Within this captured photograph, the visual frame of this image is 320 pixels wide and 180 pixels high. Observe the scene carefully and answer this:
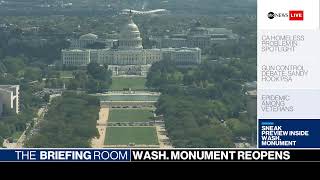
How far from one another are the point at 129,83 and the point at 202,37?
501mm

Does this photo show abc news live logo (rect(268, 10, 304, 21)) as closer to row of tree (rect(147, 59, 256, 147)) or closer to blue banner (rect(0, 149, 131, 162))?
row of tree (rect(147, 59, 256, 147))

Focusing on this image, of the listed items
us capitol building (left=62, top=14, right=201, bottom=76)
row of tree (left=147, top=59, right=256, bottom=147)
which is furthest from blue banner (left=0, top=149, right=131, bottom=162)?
us capitol building (left=62, top=14, right=201, bottom=76)

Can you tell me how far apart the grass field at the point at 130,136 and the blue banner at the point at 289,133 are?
355mm

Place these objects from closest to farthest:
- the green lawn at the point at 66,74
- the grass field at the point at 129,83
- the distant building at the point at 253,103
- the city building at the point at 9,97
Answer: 1. the distant building at the point at 253,103
2. the city building at the point at 9,97
3. the green lawn at the point at 66,74
4. the grass field at the point at 129,83

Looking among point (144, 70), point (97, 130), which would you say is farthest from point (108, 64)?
point (97, 130)

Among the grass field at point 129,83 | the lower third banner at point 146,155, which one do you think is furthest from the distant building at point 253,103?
the grass field at point 129,83

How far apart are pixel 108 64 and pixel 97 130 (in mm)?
860

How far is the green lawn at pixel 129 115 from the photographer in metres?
2.92

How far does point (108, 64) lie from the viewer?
3.51 metres

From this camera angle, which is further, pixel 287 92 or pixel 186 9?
pixel 186 9

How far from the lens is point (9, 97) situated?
2.60 meters

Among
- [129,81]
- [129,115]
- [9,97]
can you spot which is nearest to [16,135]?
[9,97]
